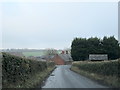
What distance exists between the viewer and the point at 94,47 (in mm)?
92375

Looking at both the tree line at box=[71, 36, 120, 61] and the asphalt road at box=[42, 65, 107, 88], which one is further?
the tree line at box=[71, 36, 120, 61]

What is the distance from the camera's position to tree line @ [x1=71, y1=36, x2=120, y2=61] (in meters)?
84.7

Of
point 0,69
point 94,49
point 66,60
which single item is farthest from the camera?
point 66,60

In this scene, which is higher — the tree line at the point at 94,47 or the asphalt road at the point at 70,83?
the tree line at the point at 94,47

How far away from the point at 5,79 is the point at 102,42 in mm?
78611

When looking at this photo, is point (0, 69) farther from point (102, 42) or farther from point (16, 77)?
point (102, 42)

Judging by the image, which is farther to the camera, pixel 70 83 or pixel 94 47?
pixel 94 47

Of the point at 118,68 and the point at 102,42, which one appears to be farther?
the point at 102,42

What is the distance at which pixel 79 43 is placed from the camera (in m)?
97.9

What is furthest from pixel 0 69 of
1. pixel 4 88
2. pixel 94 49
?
pixel 94 49

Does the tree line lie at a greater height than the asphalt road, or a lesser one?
greater

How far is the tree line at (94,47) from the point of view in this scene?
8468 centimetres

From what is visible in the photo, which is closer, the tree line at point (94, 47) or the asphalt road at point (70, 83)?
the asphalt road at point (70, 83)

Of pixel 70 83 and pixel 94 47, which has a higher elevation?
pixel 94 47
